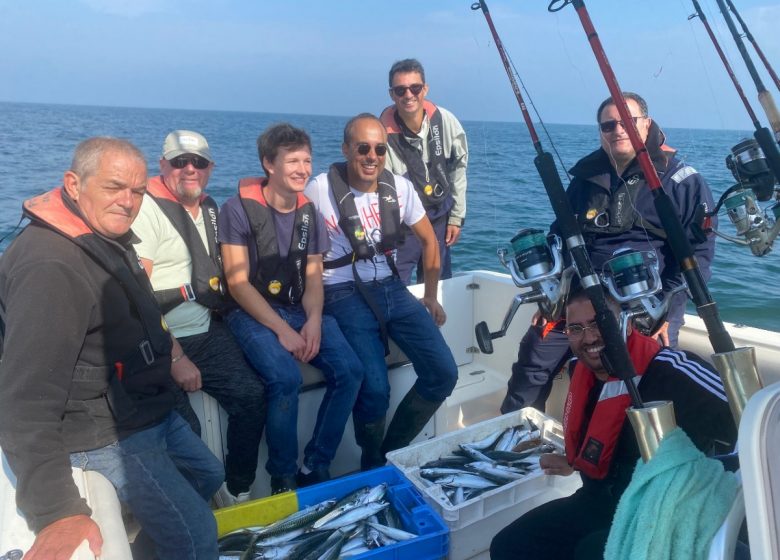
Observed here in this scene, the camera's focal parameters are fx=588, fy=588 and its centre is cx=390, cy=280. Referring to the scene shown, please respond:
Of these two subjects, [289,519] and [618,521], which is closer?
[618,521]

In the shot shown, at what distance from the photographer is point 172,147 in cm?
308

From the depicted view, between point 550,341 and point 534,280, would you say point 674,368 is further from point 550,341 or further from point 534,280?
point 550,341

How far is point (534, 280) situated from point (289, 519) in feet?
5.34

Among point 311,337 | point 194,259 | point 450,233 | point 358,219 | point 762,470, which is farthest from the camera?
point 450,233

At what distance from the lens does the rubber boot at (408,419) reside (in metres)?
3.50

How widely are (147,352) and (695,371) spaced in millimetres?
2034

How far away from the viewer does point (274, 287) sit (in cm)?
329

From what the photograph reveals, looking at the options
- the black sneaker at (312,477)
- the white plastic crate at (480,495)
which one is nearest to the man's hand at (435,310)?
the white plastic crate at (480,495)

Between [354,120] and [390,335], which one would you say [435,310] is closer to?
[390,335]

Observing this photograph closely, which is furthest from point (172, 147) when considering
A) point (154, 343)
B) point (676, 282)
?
point (676, 282)

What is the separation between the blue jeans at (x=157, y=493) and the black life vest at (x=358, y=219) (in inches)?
61.3

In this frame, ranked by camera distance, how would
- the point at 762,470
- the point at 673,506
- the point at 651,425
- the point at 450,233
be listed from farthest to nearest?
1. the point at 450,233
2. the point at 651,425
3. the point at 673,506
4. the point at 762,470

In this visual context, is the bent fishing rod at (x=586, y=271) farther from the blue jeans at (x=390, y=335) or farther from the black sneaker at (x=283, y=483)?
the black sneaker at (x=283, y=483)

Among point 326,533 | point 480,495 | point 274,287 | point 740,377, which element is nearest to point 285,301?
point 274,287
